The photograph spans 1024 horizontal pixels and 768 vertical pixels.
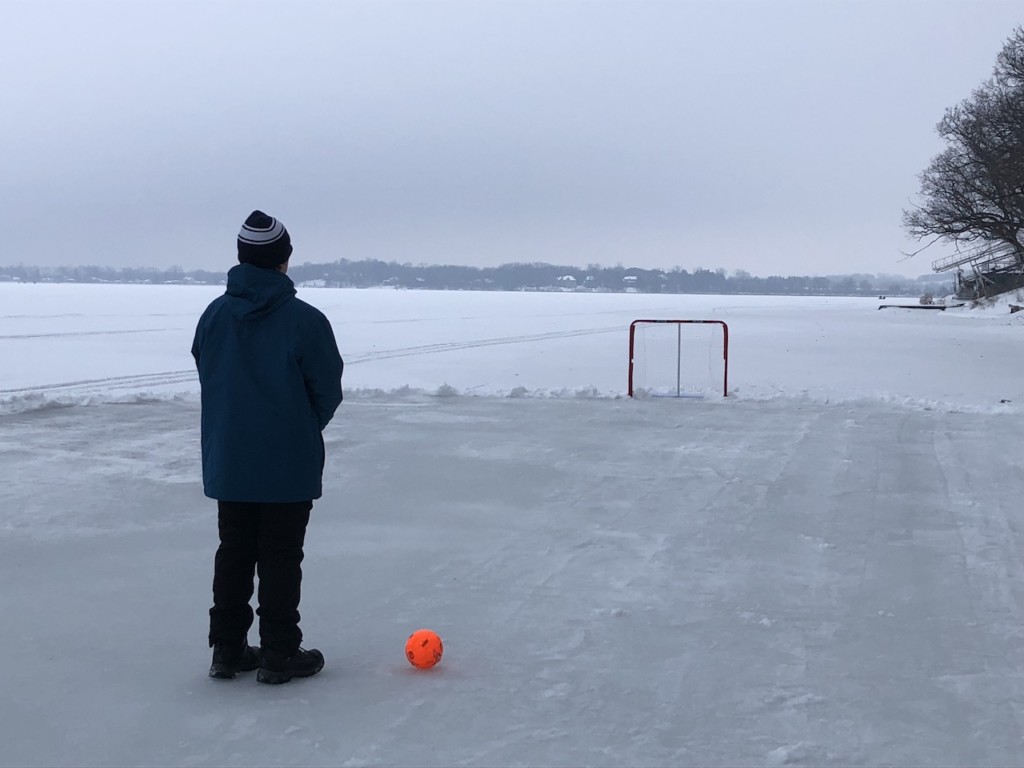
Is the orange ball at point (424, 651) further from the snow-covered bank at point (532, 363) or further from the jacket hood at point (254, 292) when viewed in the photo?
the snow-covered bank at point (532, 363)

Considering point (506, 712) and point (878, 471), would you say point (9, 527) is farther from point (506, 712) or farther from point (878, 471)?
point (878, 471)

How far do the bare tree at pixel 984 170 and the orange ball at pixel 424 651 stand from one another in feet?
140

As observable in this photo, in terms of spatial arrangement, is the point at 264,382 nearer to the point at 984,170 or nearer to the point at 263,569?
the point at 263,569

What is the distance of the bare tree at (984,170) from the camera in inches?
1719

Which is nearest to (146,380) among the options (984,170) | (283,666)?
(283,666)

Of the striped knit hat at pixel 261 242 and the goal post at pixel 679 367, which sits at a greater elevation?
the striped knit hat at pixel 261 242

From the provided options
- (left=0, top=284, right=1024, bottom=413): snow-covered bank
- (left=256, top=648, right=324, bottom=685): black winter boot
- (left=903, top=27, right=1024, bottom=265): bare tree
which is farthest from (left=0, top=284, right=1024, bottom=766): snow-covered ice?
(left=903, top=27, right=1024, bottom=265): bare tree

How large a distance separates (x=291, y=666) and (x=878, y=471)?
640 cm

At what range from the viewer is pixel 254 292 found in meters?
3.92

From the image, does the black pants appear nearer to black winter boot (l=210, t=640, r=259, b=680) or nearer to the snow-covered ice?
black winter boot (l=210, t=640, r=259, b=680)

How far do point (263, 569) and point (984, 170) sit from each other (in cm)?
5049

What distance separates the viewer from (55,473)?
856 centimetres

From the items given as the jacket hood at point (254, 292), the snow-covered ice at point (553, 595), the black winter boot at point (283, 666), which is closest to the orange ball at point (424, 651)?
the snow-covered ice at point (553, 595)

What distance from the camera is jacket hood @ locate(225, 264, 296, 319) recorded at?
154 inches
